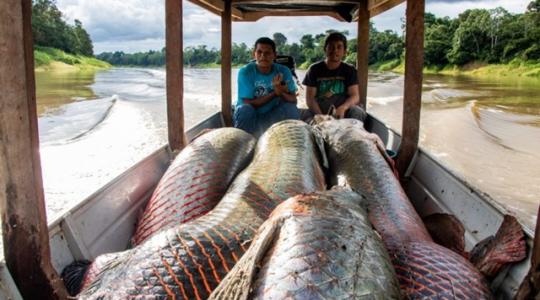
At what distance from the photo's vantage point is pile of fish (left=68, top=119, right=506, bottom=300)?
1391mm

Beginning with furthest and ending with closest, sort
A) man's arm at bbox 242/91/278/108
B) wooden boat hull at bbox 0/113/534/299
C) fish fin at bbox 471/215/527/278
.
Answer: man's arm at bbox 242/91/278/108
wooden boat hull at bbox 0/113/534/299
fish fin at bbox 471/215/527/278

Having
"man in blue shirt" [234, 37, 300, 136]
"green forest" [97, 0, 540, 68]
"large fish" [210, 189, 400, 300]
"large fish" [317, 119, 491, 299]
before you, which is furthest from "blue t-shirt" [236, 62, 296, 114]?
"green forest" [97, 0, 540, 68]

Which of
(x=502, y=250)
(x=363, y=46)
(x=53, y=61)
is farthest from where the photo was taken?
(x=53, y=61)

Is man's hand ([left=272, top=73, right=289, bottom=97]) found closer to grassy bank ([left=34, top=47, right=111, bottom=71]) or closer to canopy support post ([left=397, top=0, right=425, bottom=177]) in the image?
canopy support post ([left=397, top=0, right=425, bottom=177])

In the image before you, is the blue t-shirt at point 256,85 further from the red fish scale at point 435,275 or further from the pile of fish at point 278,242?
the red fish scale at point 435,275

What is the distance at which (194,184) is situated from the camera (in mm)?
2916

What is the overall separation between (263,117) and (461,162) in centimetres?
613

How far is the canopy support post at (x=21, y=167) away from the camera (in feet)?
6.10

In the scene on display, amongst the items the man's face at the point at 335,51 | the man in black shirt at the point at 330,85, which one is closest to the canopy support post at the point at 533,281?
the man in black shirt at the point at 330,85

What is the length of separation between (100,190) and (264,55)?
10.0 feet

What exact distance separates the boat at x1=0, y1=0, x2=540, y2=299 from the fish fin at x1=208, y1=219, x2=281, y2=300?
1.08m

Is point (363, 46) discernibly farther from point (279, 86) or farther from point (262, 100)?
point (262, 100)

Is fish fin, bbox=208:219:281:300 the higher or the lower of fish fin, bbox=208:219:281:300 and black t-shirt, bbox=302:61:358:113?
the lower

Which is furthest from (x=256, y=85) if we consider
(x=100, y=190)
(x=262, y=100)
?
(x=100, y=190)
